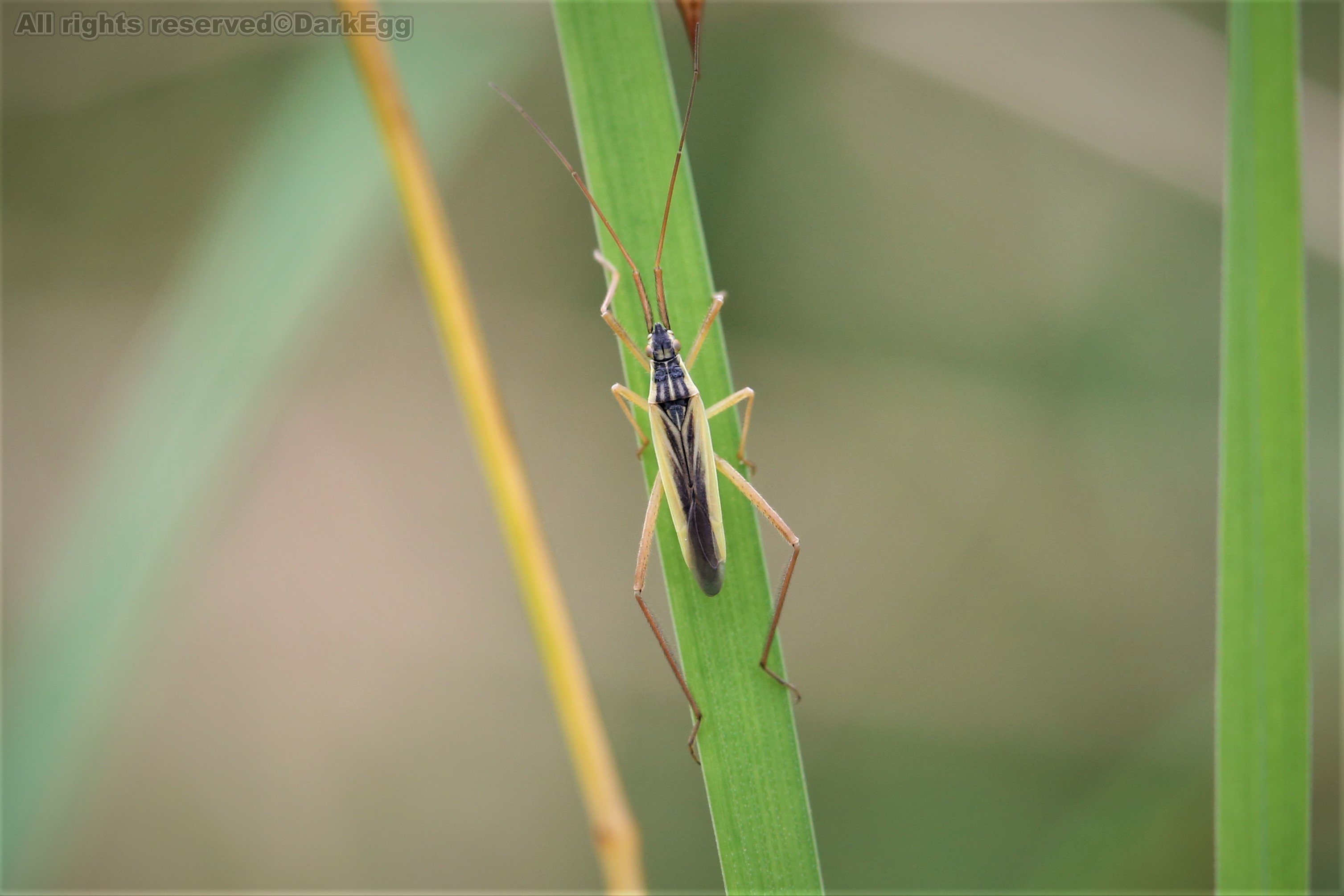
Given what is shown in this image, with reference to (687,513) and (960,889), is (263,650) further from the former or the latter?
(960,889)

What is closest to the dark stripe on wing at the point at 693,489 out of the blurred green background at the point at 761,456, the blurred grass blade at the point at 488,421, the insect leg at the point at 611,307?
the insect leg at the point at 611,307

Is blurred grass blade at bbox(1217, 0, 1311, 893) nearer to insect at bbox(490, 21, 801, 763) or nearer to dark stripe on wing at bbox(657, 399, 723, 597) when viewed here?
insect at bbox(490, 21, 801, 763)

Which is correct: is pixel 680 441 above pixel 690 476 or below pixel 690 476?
above

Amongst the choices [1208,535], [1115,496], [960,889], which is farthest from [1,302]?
[1208,535]

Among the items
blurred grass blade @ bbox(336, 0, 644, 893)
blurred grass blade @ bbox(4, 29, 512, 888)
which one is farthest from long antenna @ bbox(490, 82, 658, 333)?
blurred grass blade @ bbox(4, 29, 512, 888)

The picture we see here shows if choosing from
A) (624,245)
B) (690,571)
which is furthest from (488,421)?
(690,571)

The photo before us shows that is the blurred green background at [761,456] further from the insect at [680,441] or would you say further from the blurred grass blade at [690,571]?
the blurred grass blade at [690,571]

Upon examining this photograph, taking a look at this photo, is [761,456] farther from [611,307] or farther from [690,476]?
[611,307]
